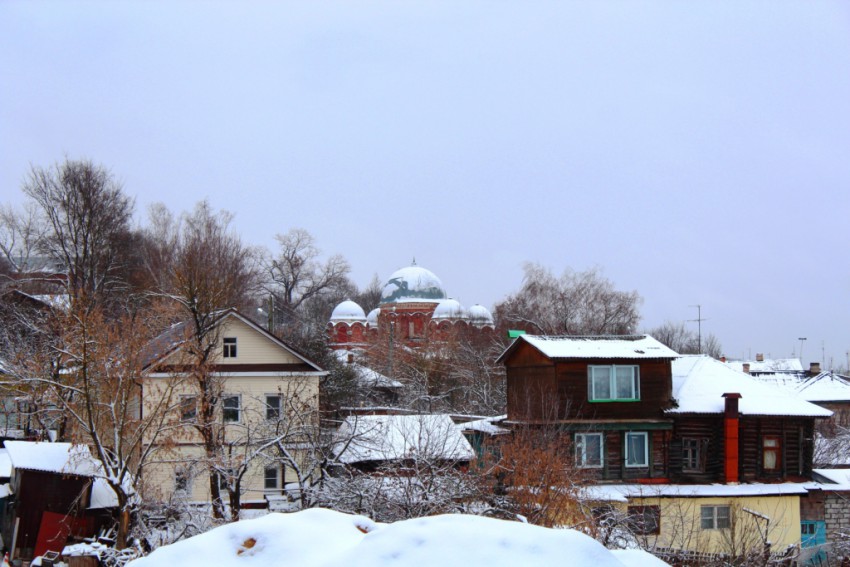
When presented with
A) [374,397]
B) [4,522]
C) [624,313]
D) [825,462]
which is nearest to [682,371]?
[825,462]

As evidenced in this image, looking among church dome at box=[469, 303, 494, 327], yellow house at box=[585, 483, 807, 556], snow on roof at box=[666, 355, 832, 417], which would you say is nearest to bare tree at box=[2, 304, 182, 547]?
yellow house at box=[585, 483, 807, 556]

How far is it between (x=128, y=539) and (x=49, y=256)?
31419mm

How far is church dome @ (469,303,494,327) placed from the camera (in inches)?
2606

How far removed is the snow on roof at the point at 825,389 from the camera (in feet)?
163

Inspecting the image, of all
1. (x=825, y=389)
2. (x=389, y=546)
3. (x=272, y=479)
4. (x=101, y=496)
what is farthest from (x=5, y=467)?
(x=825, y=389)

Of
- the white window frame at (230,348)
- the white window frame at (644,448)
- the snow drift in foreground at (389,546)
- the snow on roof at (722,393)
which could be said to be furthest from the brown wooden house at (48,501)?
the snow on roof at (722,393)

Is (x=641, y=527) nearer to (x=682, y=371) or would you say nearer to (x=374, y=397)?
(x=682, y=371)

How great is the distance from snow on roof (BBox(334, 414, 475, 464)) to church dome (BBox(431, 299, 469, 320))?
154 feet

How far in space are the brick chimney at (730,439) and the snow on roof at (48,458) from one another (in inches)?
688

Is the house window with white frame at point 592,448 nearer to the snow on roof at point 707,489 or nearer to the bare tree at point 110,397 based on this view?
the snow on roof at point 707,489

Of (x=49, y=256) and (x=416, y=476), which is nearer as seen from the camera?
(x=416, y=476)

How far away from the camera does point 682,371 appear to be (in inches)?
1119

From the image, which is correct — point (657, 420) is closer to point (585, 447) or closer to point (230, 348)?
point (585, 447)

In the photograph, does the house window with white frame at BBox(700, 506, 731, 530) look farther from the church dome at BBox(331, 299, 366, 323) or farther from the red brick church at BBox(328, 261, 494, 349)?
the church dome at BBox(331, 299, 366, 323)
